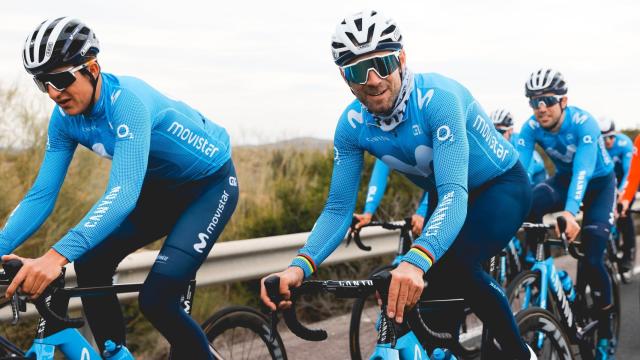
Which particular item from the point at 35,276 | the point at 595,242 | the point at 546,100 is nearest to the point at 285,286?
the point at 35,276

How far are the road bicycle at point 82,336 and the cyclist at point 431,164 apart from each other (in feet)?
2.38

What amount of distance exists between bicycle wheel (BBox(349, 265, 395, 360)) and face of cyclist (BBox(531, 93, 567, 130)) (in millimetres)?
1988

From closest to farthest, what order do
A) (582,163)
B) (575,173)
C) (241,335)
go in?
(241,335) → (575,173) → (582,163)

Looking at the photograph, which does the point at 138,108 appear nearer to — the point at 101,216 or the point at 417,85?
the point at 101,216

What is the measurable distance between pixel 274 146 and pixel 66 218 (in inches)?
335

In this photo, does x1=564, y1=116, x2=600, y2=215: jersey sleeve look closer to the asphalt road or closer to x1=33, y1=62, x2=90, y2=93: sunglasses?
the asphalt road

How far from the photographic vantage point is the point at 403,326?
3.56 m

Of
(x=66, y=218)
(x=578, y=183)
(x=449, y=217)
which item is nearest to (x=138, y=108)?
(x=449, y=217)

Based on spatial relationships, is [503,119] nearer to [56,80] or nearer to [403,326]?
[403,326]

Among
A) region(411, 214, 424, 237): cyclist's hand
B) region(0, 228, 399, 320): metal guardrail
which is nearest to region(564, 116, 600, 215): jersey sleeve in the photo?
Result: region(411, 214, 424, 237): cyclist's hand

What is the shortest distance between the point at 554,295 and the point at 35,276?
351cm

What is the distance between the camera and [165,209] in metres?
4.39

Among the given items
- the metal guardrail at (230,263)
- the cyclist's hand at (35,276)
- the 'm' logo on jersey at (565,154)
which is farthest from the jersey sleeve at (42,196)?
the 'm' logo on jersey at (565,154)

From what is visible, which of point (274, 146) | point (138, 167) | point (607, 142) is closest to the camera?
point (138, 167)
